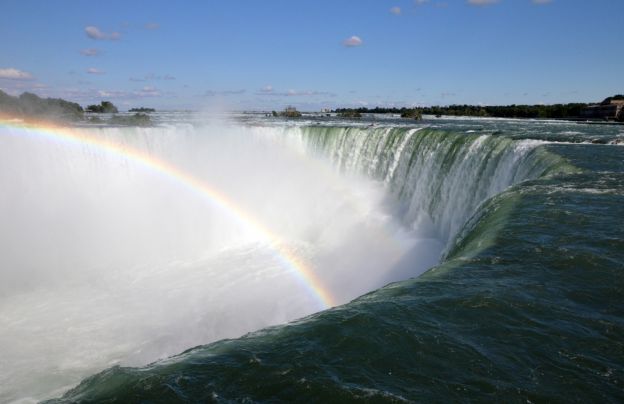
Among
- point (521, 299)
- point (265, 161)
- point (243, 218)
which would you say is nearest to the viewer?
point (521, 299)

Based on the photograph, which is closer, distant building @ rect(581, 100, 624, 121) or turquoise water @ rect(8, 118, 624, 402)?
turquoise water @ rect(8, 118, 624, 402)

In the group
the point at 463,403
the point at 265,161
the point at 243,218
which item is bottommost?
the point at 243,218

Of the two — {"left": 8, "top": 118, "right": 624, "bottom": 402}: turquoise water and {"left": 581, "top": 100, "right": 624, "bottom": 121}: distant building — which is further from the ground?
{"left": 581, "top": 100, "right": 624, "bottom": 121}: distant building

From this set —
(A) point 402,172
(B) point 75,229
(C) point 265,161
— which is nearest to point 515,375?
(A) point 402,172

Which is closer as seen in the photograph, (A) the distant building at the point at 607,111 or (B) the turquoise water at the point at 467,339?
(B) the turquoise water at the point at 467,339

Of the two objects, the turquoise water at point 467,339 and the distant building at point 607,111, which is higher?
the distant building at point 607,111

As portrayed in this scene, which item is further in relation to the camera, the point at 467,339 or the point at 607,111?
the point at 607,111

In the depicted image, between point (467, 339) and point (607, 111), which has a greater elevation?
point (607, 111)

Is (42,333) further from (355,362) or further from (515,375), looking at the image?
(515,375)
